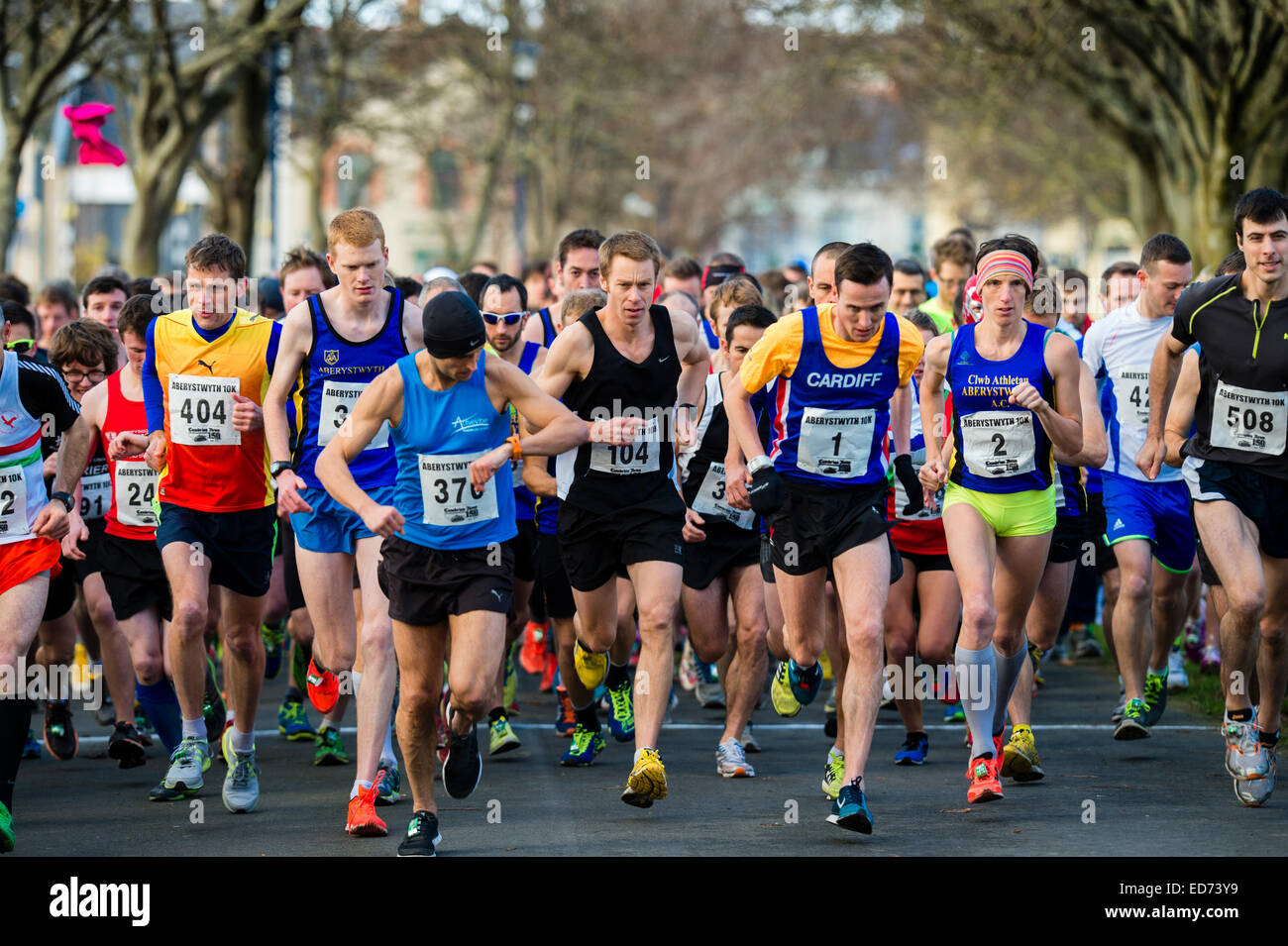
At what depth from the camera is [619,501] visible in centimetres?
848

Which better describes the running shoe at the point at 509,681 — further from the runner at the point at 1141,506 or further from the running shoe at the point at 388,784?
the runner at the point at 1141,506

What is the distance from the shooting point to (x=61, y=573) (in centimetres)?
955

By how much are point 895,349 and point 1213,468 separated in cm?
153

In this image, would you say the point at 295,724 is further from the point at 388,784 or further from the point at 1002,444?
the point at 1002,444

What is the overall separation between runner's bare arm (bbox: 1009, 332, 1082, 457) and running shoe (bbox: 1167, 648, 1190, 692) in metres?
4.05

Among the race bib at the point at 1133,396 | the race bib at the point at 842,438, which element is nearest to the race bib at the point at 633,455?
the race bib at the point at 842,438

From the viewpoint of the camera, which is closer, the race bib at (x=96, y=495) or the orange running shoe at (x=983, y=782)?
the orange running shoe at (x=983, y=782)

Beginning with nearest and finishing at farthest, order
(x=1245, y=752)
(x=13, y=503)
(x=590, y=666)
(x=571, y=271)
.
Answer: (x=13, y=503), (x=1245, y=752), (x=590, y=666), (x=571, y=271)

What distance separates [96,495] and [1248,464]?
5.64 m

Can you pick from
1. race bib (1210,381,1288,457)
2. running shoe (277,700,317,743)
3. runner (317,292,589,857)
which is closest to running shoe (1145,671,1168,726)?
race bib (1210,381,1288,457)

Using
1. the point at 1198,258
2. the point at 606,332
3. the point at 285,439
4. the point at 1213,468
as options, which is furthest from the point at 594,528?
the point at 1198,258

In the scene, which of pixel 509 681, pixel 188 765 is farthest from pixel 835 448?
pixel 509 681

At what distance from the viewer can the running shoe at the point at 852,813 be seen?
731 cm

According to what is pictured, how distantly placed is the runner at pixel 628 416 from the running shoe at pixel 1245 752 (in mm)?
2445
